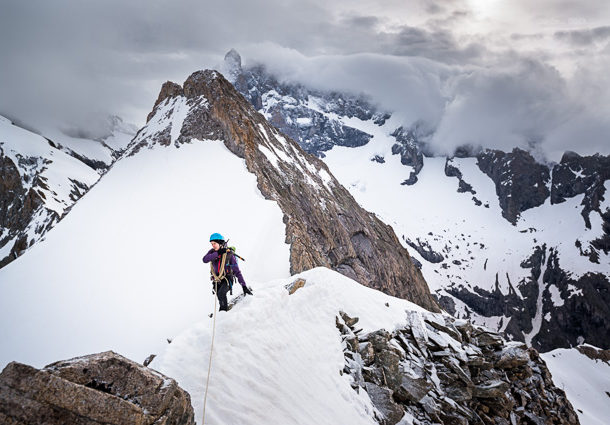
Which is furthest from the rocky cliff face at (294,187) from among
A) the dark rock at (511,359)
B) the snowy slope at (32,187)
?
the snowy slope at (32,187)

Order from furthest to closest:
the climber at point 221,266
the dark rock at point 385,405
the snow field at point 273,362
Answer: the climber at point 221,266 < the dark rock at point 385,405 < the snow field at point 273,362

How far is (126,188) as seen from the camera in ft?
87.2

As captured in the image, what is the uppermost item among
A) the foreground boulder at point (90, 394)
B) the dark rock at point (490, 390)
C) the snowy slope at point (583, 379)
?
the foreground boulder at point (90, 394)

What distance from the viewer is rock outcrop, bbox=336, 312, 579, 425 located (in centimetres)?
987

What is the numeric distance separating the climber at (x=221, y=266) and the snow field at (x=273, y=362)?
0.64 metres

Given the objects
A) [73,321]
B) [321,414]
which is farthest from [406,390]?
[73,321]

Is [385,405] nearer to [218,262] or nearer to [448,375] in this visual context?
[448,375]

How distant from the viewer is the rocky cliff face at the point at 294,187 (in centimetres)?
2922

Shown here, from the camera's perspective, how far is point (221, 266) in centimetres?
995

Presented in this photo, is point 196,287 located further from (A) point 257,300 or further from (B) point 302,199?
(B) point 302,199

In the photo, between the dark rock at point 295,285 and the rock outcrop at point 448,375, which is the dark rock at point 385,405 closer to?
the rock outcrop at point 448,375

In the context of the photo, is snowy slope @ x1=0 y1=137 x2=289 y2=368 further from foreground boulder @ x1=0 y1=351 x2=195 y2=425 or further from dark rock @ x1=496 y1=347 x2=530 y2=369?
dark rock @ x1=496 y1=347 x2=530 y2=369

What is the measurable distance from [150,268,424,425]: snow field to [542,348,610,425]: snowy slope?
144 feet

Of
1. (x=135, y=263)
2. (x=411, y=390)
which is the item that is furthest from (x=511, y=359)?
(x=135, y=263)
